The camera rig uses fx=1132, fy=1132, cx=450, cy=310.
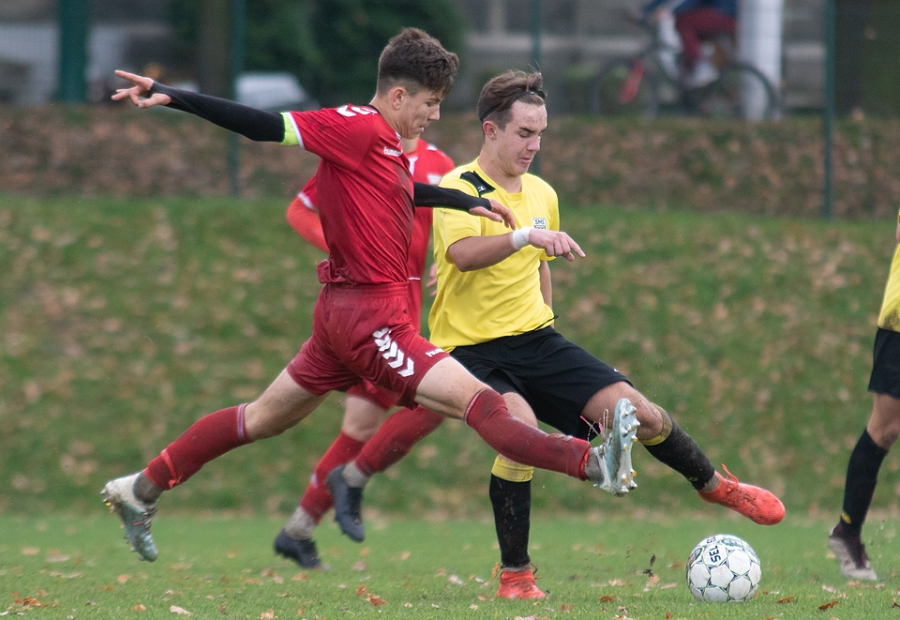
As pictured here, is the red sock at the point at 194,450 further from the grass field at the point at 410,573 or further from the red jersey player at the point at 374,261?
the grass field at the point at 410,573

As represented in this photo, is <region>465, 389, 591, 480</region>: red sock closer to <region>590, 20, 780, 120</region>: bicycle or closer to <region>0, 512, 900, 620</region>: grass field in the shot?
<region>0, 512, 900, 620</region>: grass field

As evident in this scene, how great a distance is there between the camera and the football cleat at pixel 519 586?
17.4 feet

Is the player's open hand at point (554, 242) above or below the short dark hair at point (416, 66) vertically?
below

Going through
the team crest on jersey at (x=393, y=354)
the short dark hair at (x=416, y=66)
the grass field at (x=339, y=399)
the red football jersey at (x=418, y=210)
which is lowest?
the grass field at (x=339, y=399)

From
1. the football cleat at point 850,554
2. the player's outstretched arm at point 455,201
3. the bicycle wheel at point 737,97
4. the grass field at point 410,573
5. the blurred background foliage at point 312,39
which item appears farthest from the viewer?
the bicycle wheel at point 737,97

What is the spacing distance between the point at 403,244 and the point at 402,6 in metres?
11.6

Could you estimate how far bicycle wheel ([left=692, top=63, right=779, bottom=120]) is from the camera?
14.1 meters

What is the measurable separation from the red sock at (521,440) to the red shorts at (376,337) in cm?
30

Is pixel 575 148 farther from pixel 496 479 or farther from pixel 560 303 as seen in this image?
pixel 496 479

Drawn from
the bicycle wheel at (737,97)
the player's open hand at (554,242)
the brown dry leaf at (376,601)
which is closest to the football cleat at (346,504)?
the brown dry leaf at (376,601)

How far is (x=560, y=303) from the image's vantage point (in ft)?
38.2

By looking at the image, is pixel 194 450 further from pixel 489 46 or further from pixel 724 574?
pixel 489 46

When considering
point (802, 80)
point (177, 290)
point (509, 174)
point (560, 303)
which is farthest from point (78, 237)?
point (802, 80)

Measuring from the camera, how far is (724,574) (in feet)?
16.7
